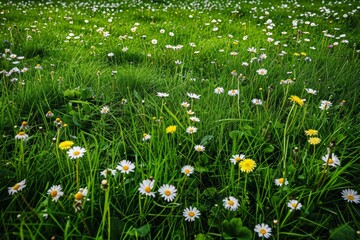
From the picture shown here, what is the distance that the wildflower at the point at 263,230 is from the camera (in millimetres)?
1116

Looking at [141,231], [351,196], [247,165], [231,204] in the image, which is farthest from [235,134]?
[141,231]

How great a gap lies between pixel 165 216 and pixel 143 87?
4.91 feet

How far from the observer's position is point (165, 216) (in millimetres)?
1258

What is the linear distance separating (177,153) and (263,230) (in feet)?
2.29

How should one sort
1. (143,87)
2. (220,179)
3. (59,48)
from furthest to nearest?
(59,48) → (143,87) → (220,179)

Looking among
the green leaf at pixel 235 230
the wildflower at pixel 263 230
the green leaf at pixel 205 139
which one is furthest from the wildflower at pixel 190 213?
the green leaf at pixel 205 139

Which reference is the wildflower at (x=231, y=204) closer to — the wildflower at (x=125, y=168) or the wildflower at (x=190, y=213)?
the wildflower at (x=190, y=213)

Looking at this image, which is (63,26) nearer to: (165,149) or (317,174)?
(165,149)

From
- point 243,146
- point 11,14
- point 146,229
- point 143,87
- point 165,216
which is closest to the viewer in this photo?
point 146,229

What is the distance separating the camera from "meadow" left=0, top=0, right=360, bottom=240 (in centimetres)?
118

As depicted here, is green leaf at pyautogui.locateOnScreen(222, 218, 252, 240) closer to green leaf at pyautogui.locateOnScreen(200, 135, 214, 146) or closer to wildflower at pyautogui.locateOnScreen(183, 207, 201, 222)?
wildflower at pyautogui.locateOnScreen(183, 207, 201, 222)

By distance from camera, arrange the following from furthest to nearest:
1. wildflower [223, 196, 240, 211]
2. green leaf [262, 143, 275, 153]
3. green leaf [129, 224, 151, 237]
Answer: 1. green leaf [262, 143, 275, 153]
2. wildflower [223, 196, 240, 211]
3. green leaf [129, 224, 151, 237]

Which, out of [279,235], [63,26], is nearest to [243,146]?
[279,235]

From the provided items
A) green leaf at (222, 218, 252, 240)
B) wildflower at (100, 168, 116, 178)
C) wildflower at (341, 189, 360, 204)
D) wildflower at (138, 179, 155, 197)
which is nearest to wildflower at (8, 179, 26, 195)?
wildflower at (100, 168, 116, 178)
